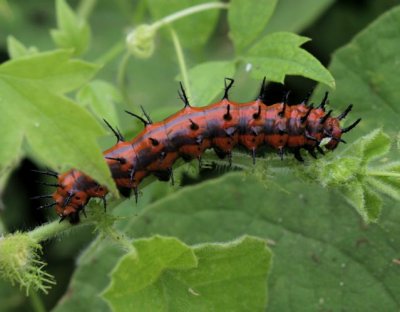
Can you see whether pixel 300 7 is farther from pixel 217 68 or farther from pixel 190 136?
pixel 190 136

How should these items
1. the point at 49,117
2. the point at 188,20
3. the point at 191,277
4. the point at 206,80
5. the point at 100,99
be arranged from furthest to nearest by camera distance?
the point at 188,20
the point at 100,99
the point at 206,80
the point at 191,277
the point at 49,117

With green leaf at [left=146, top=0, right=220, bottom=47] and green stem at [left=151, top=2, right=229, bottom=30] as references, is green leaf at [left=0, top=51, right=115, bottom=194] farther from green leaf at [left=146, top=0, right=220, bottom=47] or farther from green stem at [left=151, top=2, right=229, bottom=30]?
green leaf at [left=146, top=0, right=220, bottom=47]

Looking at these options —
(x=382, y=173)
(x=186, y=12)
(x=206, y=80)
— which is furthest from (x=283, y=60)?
(x=186, y=12)

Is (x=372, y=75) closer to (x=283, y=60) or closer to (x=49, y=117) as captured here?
(x=283, y=60)

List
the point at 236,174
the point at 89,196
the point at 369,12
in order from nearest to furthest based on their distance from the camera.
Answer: the point at 89,196
the point at 236,174
the point at 369,12

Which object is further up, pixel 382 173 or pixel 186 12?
pixel 186 12

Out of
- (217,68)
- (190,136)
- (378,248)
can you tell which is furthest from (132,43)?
(378,248)

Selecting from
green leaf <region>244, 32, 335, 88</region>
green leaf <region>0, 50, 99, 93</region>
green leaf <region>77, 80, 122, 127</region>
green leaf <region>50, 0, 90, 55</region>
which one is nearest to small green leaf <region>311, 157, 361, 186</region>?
green leaf <region>244, 32, 335, 88</region>
